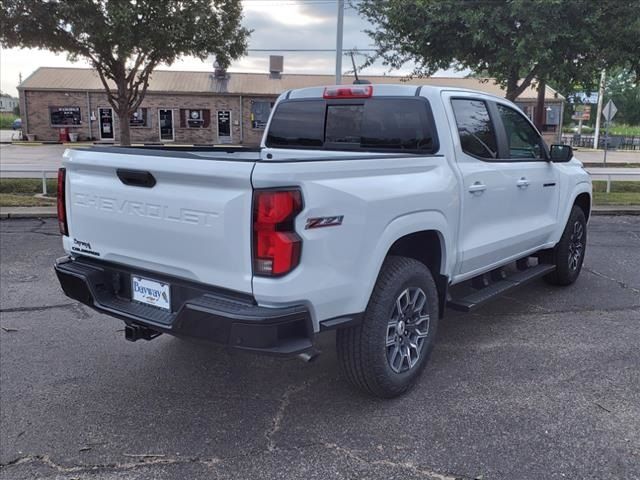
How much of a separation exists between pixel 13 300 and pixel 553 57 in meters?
10.5

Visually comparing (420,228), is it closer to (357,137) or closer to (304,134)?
(357,137)

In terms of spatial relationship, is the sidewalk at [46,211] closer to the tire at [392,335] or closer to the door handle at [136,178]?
the door handle at [136,178]

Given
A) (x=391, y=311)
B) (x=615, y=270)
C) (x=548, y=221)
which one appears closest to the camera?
(x=391, y=311)

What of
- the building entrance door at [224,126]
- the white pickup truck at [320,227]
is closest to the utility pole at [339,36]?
the white pickup truck at [320,227]

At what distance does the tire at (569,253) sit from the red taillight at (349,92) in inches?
110

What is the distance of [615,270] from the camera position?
7008 millimetres

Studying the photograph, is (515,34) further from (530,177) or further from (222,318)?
(222,318)

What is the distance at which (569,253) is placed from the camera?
6.00 m

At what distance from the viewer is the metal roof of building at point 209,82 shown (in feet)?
118

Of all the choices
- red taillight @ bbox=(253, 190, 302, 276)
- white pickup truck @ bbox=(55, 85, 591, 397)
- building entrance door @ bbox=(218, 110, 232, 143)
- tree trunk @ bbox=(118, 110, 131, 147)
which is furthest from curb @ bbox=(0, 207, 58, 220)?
building entrance door @ bbox=(218, 110, 232, 143)

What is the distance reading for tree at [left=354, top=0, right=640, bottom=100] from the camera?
10664 millimetres

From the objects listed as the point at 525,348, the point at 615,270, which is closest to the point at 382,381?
the point at 525,348

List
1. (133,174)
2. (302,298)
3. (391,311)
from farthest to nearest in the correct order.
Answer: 1. (391,311)
2. (133,174)
3. (302,298)

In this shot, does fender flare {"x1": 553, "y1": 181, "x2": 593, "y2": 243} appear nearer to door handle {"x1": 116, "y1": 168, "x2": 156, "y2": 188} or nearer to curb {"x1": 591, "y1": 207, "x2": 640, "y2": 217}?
door handle {"x1": 116, "y1": 168, "x2": 156, "y2": 188}
